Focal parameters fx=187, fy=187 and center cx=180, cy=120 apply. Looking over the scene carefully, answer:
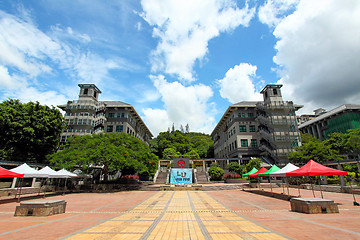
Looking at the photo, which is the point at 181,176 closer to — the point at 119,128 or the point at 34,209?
the point at 119,128

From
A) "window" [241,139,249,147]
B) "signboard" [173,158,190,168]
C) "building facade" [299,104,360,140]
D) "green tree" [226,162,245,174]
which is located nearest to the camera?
"green tree" [226,162,245,174]

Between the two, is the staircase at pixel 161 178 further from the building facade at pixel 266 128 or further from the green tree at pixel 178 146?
the green tree at pixel 178 146

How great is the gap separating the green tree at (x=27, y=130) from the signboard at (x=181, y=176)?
19.6 metres

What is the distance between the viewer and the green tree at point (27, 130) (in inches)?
984

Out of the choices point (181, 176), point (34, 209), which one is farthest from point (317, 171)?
point (181, 176)

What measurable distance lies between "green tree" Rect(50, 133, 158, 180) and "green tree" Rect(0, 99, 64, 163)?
7.99 meters

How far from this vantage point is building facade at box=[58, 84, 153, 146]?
37500 millimetres

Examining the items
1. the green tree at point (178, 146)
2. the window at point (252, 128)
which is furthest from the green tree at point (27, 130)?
the window at point (252, 128)

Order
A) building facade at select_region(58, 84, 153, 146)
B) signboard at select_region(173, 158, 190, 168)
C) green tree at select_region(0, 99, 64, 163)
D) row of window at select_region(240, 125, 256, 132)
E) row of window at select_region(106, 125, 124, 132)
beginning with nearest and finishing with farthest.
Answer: green tree at select_region(0, 99, 64, 163), signboard at select_region(173, 158, 190, 168), building facade at select_region(58, 84, 153, 146), row of window at select_region(106, 125, 124, 132), row of window at select_region(240, 125, 256, 132)

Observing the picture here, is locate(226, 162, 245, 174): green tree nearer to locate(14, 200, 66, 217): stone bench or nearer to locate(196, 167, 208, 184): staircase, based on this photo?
locate(196, 167, 208, 184): staircase

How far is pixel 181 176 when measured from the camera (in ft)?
103

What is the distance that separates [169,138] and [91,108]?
115 feet

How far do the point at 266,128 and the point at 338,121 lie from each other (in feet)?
68.6

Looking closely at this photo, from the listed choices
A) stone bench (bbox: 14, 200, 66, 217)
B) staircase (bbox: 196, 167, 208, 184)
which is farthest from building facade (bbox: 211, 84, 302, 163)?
stone bench (bbox: 14, 200, 66, 217)
